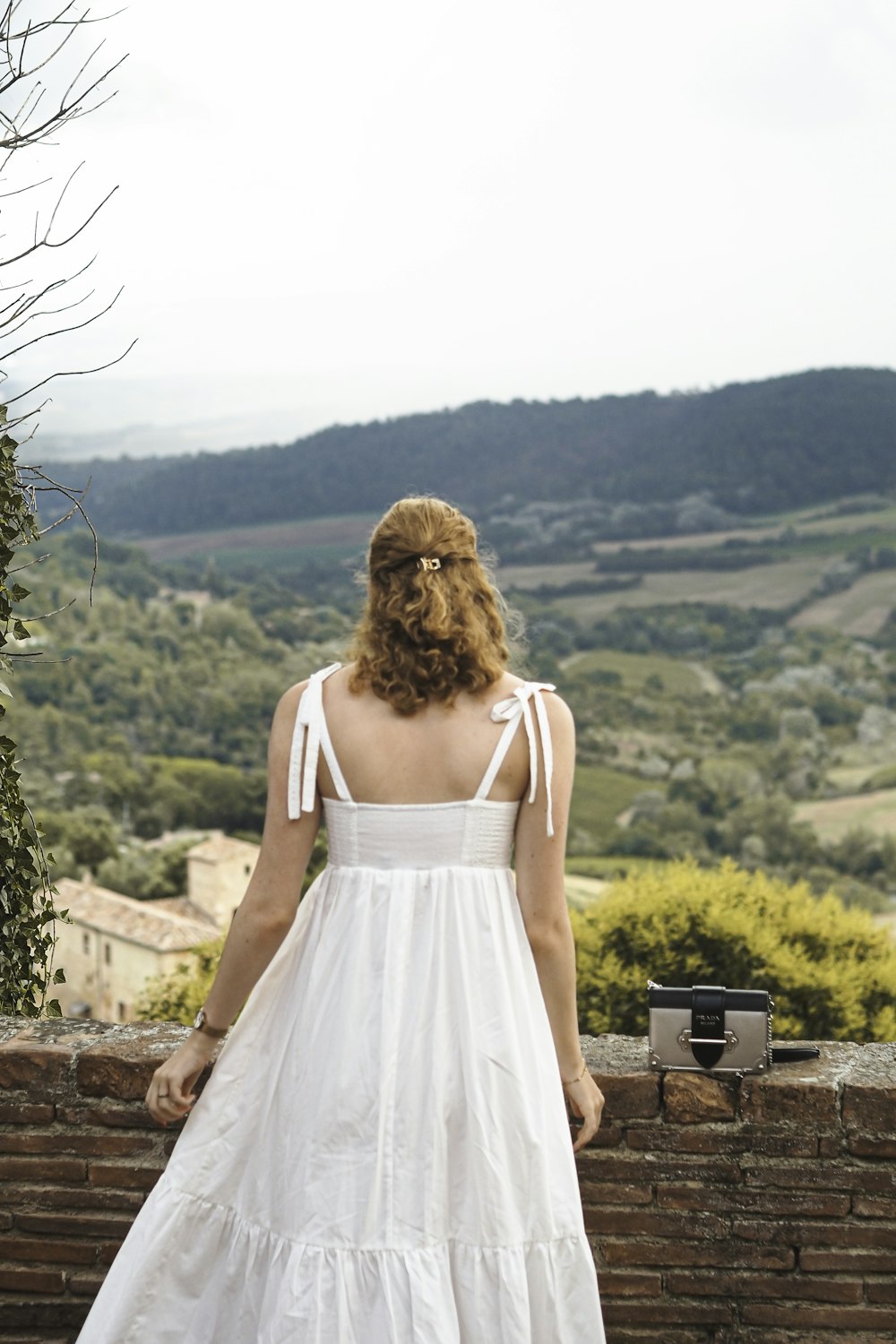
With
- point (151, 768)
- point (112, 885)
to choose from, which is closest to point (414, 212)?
point (151, 768)

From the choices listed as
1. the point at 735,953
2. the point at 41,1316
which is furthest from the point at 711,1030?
the point at 735,953

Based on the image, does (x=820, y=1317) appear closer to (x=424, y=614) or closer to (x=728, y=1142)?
(x=728, y=1142)

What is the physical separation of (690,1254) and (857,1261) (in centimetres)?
24

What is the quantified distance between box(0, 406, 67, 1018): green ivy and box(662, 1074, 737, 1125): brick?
1.19 m

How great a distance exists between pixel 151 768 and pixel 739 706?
2208 cm

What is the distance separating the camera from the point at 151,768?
4162 cm

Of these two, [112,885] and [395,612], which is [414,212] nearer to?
[112,885]

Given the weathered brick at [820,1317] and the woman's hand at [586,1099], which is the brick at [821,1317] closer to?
the weathered brick at [820,1317]

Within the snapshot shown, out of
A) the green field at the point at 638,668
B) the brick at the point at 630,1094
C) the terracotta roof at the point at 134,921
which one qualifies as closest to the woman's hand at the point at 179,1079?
the brick at the point at 630,1094

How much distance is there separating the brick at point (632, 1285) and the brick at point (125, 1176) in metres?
0.70

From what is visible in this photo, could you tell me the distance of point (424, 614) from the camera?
4.86 ft

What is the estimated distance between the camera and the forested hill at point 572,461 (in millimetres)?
61625

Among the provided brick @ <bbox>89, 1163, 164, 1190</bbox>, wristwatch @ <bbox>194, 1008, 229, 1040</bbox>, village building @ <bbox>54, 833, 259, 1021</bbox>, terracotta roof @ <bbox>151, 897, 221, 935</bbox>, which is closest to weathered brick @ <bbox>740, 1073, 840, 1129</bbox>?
wristwatch @ <bbox>194, 1008, 229, 1040</bbox>

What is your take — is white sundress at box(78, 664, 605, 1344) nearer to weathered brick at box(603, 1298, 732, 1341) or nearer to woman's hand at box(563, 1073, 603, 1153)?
woman's hand at box(563, 1073, 603, 1153)
